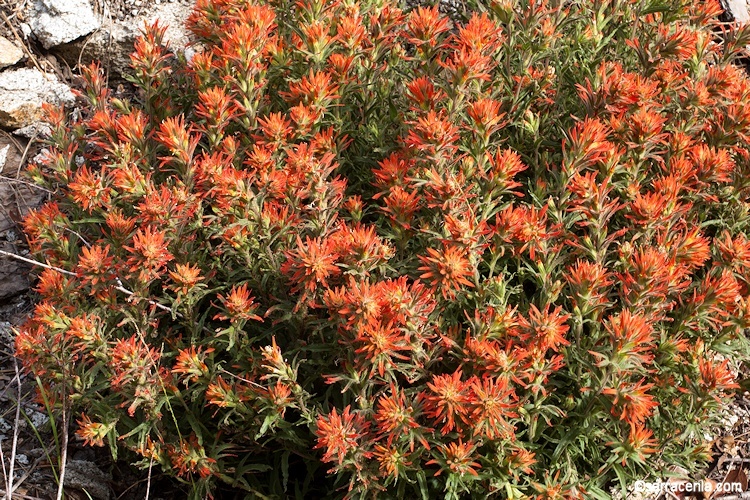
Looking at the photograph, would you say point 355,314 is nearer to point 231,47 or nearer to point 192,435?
point 192,435

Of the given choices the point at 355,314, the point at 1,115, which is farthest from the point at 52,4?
the point at 355,314

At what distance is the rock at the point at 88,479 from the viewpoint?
9.36ft

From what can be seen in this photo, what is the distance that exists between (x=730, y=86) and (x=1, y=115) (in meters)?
3.44

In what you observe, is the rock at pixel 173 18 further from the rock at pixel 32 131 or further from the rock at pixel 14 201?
the rock at pixel 14 201

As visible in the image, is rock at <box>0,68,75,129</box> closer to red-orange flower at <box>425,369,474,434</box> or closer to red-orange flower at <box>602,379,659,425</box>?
red-orange flower at <box>425,369,474,434</box>

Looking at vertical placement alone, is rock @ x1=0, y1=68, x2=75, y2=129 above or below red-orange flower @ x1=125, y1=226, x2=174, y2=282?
below

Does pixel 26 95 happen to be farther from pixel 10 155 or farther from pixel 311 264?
pixel 311 264

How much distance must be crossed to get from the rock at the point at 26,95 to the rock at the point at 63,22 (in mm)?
212

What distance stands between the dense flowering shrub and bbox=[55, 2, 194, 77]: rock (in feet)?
4.08

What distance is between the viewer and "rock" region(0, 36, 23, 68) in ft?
13.2

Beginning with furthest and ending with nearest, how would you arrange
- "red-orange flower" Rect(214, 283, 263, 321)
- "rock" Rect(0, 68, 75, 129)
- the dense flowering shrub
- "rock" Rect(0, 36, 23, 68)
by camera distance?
"rock" Rect(0, 36, 23, 68) < "rock" Rect(0, 68, 75, 129) < "red-orange flower" Rect(214, 283, 263, 321) < the dense flowering shrub

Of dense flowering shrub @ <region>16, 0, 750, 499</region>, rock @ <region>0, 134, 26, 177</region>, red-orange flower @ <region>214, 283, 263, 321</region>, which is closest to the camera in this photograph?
dense flowering shrub @ <region>16, 0, 750, 499</region>

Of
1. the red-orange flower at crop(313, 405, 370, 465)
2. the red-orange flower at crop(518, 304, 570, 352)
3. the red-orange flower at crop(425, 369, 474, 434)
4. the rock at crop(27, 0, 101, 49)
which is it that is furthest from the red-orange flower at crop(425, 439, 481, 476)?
the rock at crop(27, 0, 101, 49)

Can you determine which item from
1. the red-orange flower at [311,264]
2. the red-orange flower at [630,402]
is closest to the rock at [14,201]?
the red-orange flower at [311,264]
